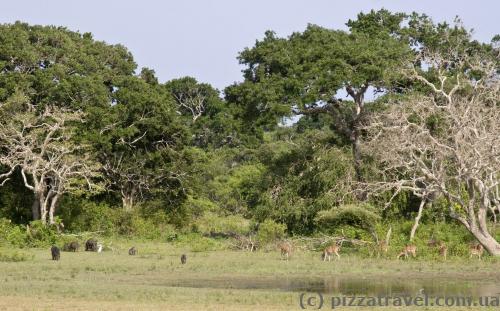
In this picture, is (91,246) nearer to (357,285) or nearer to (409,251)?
(409,251)

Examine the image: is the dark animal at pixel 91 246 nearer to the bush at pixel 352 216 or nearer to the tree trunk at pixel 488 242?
the bush at pixel 352 216

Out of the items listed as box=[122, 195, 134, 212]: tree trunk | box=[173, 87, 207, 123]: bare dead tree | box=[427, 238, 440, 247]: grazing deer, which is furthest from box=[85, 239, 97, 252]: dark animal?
box=[173, 87, 207, 123]: bare dead tree

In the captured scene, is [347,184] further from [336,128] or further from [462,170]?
[462,170]

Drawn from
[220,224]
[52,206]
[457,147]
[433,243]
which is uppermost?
[457,147]

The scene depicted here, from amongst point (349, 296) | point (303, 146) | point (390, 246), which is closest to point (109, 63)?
point (303, 146)

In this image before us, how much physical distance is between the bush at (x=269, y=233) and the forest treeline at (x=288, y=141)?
341 mm

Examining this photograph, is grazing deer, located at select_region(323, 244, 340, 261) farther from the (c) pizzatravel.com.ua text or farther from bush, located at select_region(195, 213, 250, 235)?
bush, located at select_region(195, 213, 250, 235)

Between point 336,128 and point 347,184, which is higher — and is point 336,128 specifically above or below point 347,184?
above

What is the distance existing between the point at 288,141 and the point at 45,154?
11.6 meters

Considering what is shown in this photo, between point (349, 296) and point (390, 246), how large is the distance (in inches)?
485

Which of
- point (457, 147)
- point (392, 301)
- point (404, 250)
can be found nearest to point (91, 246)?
point (404, 250)

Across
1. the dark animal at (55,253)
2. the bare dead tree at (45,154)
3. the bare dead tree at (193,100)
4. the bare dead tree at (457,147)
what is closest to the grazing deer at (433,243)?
the bare dead tree at (457,147)

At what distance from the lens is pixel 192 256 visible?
33062 millimetres

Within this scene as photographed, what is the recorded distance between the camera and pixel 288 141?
4362cm
